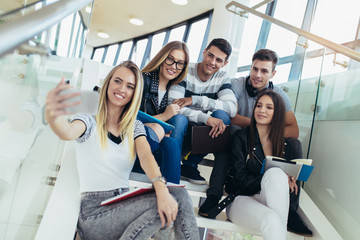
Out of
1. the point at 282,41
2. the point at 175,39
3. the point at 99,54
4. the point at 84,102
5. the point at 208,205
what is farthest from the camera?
the point at 99,54

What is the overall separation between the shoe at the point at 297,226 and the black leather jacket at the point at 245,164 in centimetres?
25

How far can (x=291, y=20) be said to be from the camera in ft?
15.5

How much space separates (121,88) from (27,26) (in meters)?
0.97

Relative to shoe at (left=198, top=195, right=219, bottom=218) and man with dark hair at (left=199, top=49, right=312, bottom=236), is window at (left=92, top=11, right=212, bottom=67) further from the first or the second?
shoe at (left=198, top=195, right=219, bottom=218)

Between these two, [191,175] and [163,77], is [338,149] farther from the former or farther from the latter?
[163,77]

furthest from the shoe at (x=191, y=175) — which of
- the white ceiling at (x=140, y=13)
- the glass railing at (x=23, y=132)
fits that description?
the white ceiling at (x=140, y=13)

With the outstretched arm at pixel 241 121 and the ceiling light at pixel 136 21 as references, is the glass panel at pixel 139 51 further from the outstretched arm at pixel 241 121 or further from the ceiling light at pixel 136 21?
the outstretched arm at pixel 241 121

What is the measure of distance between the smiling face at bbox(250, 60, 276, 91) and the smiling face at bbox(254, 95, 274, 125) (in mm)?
331

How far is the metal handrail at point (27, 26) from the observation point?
48cm

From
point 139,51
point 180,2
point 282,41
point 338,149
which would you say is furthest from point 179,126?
point 139,51

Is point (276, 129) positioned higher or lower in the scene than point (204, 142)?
higher

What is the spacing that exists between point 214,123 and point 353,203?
0.91 m

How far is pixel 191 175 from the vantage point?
2154 millimetres

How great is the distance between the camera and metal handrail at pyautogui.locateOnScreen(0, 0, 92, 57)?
48cm
